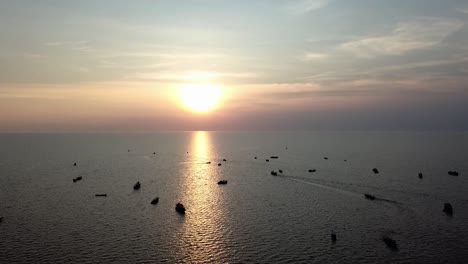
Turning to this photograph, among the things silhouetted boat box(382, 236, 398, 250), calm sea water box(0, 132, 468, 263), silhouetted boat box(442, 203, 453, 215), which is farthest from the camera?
silhouetted boat box(442, 203, 453, 215)

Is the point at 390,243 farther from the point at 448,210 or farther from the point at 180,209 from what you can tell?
the point at 180,209

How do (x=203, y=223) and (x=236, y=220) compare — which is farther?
(x=236, y=220)

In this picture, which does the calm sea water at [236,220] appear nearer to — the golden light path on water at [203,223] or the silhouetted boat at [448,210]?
the golden light path on water at [203,223]

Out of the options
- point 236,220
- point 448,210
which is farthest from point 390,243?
point 236,220

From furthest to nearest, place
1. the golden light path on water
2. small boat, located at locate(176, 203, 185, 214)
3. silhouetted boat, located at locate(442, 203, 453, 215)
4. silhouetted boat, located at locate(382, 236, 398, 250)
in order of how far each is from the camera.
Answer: small boat, located at locate(176, 203, 185, 214), silhouetted boat, located at locate(442, 203, 453, 215), silhouetted boat, located at locate(382, 236, 398, 250), the golden light path on water

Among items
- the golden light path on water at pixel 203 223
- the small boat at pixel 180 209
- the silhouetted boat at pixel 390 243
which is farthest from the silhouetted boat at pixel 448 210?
the small boat at pixel 180 209

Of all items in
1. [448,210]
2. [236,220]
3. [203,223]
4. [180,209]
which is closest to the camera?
[203,223]

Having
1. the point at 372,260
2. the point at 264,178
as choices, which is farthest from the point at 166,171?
the point at 372,260

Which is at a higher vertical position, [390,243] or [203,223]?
[390,243]

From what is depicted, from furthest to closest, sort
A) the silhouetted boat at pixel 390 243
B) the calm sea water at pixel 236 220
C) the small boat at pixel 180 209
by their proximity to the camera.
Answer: the small boat at pixel 180 209 < the silhouetted boat at pixel 390 243 < the calm sea water at pixel 236 220

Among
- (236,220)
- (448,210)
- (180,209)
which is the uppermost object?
(180,209)

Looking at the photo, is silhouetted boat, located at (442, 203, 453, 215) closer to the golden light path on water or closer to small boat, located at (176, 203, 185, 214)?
the golden light path on water

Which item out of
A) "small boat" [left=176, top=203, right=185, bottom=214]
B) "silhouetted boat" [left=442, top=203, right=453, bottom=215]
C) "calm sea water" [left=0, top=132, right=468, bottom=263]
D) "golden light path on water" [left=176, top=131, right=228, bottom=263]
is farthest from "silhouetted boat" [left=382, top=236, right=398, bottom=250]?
"small boat" [left=176, top=203, right=185, bottom=214]
